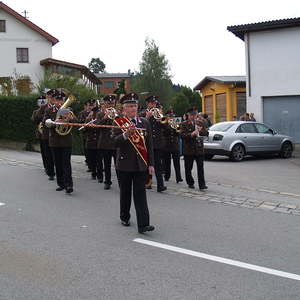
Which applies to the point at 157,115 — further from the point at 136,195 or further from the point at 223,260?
the point at 223,260

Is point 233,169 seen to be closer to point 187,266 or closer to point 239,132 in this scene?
point 239,132

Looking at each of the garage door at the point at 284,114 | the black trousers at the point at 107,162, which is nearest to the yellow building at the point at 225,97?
the garage door at the point at 284,114

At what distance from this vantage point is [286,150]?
62.8 ft

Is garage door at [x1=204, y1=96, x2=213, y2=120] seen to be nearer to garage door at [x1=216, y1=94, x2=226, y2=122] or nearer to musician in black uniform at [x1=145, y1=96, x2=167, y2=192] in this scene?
garage door at [x1=216, y1=94, x2=226, y2=122]

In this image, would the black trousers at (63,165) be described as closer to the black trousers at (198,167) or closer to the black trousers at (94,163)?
the black trousers at (94,163)

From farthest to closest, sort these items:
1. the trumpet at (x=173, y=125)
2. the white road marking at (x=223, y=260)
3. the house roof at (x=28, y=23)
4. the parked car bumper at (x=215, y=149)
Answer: the house roof at (x=28, y=23) → the parked car bumper at (x=215, y=149) → the trumpet at (x=173, y=125) → the white road marking at (x=223, y=260)

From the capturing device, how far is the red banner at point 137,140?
697 centimetres

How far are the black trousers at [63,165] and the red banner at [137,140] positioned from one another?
3034 mm

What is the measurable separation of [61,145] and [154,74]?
63658mm

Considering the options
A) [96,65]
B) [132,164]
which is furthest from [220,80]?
[96,65]

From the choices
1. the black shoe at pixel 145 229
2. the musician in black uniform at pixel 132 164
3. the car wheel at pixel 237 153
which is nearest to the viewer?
the black shoe at pixel 145 229

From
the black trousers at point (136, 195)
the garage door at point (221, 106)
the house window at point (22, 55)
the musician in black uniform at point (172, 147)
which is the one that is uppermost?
the house window at point (22, 55)

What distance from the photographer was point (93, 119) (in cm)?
1194

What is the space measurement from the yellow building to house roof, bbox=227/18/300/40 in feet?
20.6
